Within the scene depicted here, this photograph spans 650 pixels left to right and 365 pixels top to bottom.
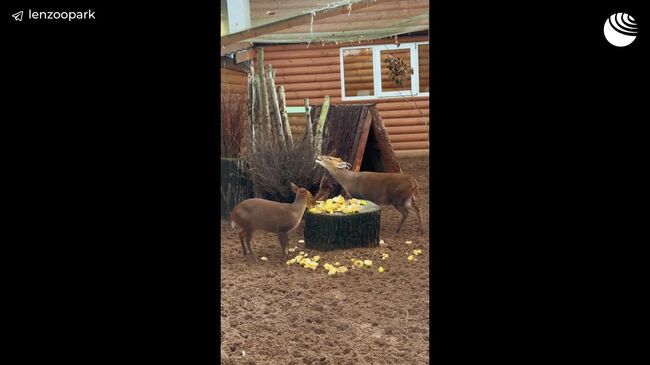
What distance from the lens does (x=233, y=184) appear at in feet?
9.60

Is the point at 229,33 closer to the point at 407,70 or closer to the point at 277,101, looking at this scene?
the point at 277,101

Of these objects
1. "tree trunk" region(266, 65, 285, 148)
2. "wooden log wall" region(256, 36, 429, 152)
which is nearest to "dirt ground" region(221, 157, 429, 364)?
"wooden log wall" region(256, 36, 429, 152)

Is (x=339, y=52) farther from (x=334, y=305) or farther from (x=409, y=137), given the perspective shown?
(x=334, y=305)

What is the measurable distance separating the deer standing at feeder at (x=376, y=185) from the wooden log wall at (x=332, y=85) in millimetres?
112

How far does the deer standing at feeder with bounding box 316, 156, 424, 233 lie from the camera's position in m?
2.88

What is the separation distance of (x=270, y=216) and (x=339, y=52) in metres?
0.63

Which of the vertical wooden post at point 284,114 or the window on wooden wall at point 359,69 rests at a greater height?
the window on wooden wall at point 359,69

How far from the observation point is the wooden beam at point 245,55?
2.93 meters

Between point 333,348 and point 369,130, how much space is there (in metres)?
0.76
